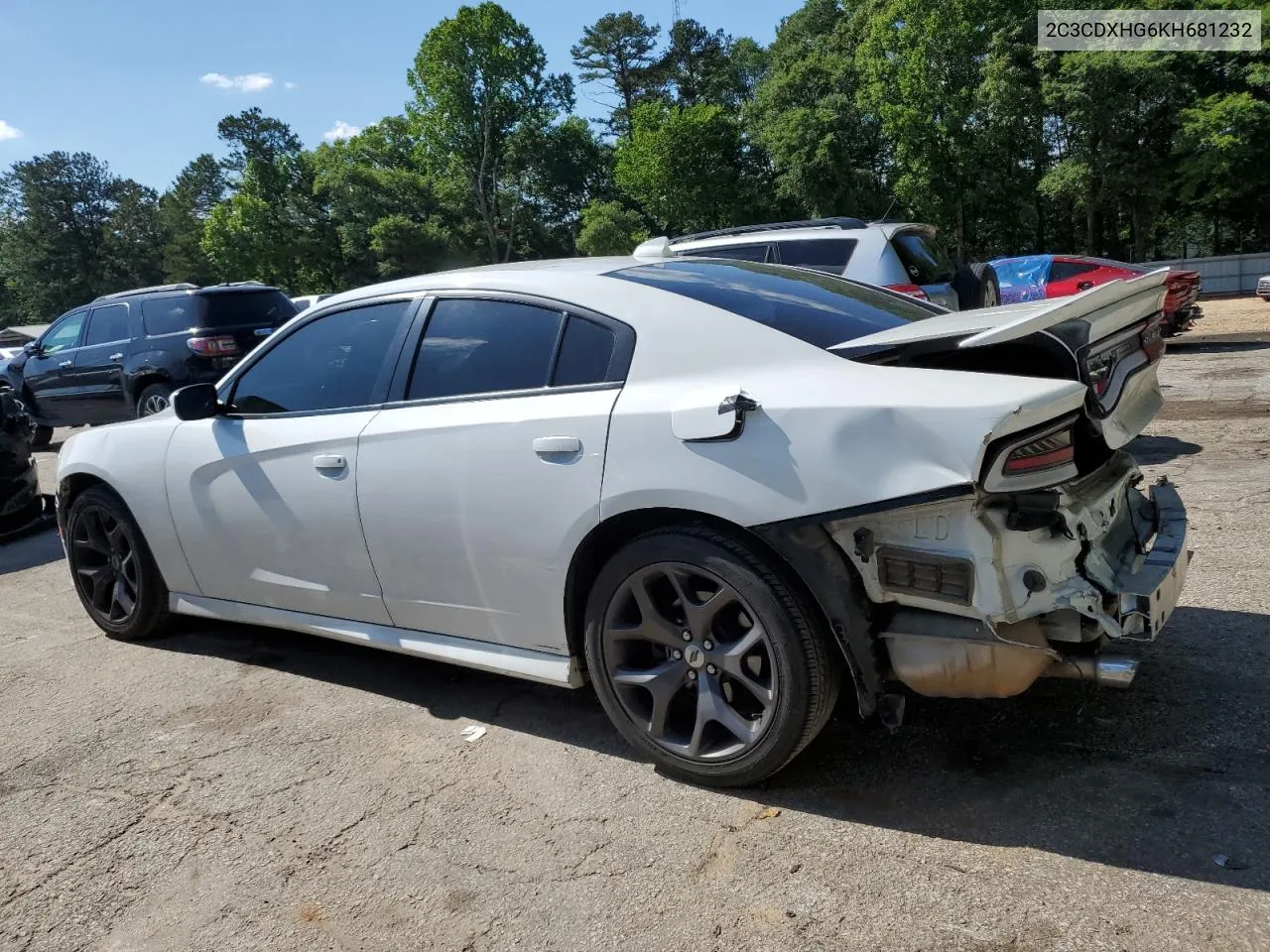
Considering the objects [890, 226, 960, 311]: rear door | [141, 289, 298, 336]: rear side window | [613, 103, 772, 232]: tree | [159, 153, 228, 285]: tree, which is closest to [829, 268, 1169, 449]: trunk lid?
[890, 226, 960, 311]: rear door

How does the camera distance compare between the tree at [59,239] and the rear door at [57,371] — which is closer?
the rear door at [57,371]

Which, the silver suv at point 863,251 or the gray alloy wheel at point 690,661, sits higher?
the silver suv at point 863,251

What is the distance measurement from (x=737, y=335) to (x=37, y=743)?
3.17 meters

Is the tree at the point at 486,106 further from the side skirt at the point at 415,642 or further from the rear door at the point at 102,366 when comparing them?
the side skirt at the point at 415,642

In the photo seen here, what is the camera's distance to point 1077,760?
9.53ft

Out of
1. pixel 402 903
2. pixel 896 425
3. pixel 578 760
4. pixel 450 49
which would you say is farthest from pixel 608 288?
pixel 450 49

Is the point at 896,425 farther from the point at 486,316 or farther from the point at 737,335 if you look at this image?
the point at 486,316

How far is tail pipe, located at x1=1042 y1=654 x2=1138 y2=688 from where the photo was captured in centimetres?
255

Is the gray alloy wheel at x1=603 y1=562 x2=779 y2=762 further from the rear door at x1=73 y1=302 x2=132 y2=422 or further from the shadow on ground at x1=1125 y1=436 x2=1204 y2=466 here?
the rear door at x1=73 y1=302 x2=132 y2=422

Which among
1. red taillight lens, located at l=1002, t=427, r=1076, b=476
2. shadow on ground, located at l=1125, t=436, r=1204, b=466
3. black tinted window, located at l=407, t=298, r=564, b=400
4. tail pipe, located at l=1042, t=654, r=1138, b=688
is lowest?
shadow on ground, located at l=1125, t=436, r=1204, b=466

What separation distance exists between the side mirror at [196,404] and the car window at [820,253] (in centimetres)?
625

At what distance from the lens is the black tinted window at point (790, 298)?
3.08m

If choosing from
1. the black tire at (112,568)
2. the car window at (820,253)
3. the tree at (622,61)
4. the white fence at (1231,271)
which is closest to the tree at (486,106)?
the tree at (622,61)

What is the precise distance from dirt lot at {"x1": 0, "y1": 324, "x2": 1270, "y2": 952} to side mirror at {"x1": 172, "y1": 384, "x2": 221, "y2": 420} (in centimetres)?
121
